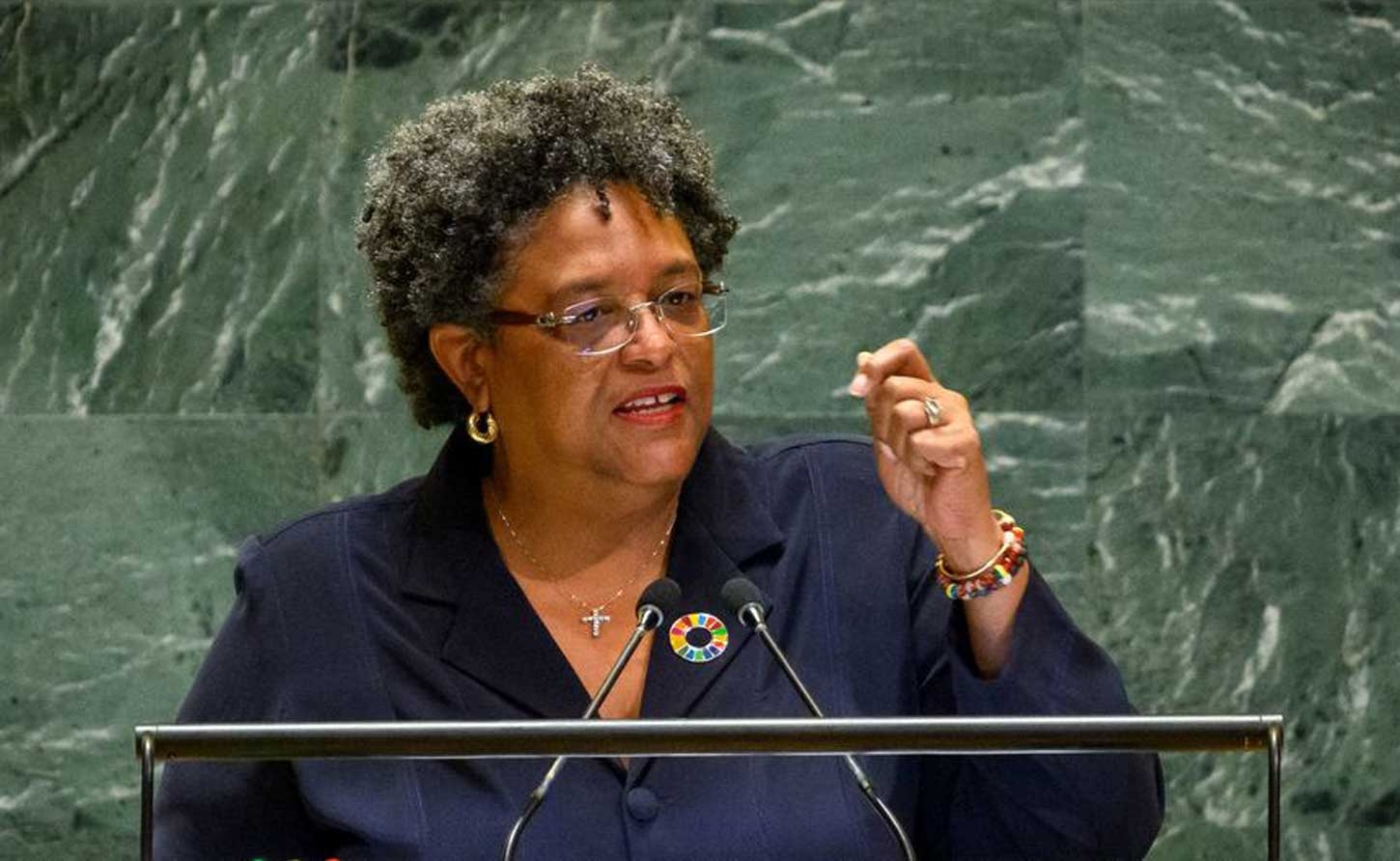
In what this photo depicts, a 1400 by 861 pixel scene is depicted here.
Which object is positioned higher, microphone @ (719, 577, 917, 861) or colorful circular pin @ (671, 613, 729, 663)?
microphone @ (719, 577, 917, 861)

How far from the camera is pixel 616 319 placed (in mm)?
2324

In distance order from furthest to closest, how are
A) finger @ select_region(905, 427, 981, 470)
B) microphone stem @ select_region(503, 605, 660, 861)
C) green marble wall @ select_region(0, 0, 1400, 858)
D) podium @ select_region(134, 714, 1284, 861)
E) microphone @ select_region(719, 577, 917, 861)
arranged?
A: 1. green marble wall @ select_region(0, 0, 1400, 858)
2. finger @ select_region(905, 427, 981, 470)
3. microphone @ select_region(719, 577, 917, 861)
4. microphone stem @ select_region(503, 605, 660, 861)
5. podium @ select_region(134, 714, 1284, 861)

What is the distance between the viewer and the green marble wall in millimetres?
3348

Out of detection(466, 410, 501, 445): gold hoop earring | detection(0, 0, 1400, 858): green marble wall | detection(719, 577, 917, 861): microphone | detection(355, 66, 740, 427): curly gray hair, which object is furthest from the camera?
detection(0, 0, 1400, 858): green marble wall

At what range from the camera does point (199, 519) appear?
3.41 m

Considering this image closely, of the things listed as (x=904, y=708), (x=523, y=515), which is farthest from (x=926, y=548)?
(x=523, y=515)

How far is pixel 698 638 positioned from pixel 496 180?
0.55 metres

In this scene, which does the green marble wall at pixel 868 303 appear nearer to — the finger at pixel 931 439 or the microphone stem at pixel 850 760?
the finger at pixel 931 439

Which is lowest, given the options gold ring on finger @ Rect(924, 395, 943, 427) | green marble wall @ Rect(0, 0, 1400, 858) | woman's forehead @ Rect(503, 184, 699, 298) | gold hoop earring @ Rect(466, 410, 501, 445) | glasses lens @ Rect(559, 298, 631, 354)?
green marble wall @ Rect(0, 0, 1400, 858)

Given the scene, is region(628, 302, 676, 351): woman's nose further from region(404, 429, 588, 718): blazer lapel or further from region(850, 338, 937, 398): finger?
region(404, 429, 588, 718): blazer lapel

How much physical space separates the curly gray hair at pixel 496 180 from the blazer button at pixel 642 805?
21.7 inches

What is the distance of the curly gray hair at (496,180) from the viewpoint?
2.39 metres

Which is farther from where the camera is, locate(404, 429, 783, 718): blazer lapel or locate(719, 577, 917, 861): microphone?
locate(404, 429, 783, 718): blazer lapel

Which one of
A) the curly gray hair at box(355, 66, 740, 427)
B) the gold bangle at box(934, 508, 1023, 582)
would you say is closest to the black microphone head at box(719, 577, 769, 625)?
the gold bangle at box(934, 508, 1023, 582)
